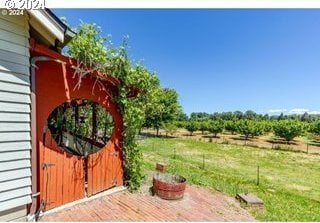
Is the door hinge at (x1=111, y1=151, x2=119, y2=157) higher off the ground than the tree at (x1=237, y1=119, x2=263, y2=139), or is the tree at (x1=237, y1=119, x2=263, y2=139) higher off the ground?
the door hinge at (x1=111, y1=151, x2=119, y2=157)

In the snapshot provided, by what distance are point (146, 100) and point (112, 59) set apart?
165cm

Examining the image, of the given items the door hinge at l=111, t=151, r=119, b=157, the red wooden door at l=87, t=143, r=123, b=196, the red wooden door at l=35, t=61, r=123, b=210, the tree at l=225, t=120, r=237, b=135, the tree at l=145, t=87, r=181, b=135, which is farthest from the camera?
the tree at l=225, t=120, r=237, b=135

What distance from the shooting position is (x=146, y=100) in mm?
8195

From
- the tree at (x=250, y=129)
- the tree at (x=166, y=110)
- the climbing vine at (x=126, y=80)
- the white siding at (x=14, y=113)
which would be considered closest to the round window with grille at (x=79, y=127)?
the climbing vine at (x=126, y=80)

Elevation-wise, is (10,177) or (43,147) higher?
(43,147)

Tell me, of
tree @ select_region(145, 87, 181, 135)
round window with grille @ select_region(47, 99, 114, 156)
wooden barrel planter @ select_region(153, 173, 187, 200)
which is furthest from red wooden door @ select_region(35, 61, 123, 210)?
tree @ select_region(145, 87, 181, 135)

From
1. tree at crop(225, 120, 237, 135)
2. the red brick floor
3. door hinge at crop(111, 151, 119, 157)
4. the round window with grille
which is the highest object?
the round window with grille

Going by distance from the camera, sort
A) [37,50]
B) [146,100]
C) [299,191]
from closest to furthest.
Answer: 1. [37,50]
2. [146,100]
3. [299,191]

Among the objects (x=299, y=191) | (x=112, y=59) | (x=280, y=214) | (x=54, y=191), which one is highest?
(x=112, y=59)

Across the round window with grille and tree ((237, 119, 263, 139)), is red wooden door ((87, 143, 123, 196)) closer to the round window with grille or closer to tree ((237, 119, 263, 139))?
the round window with grille

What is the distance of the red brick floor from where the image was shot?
5880 mm

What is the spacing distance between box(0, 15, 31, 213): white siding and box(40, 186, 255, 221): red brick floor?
39.9 inches

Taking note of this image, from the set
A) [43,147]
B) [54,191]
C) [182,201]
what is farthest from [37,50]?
[182,201]

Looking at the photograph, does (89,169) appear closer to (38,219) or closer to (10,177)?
(38,219)
